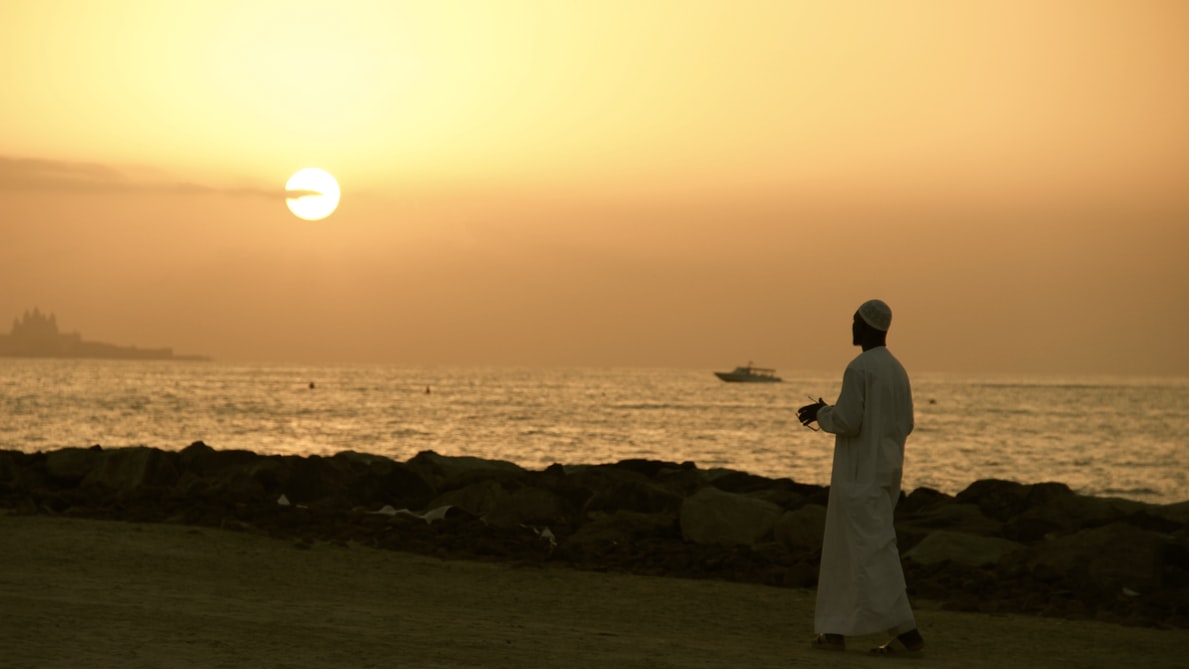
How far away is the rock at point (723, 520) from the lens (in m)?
13.8

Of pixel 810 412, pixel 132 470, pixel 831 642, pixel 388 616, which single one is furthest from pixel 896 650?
pixel 132 470

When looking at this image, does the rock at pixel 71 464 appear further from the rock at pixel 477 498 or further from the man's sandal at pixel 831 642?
the man's sandal at pixel 831 642

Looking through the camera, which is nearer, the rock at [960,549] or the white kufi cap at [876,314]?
the white kufi cap at [876,314]

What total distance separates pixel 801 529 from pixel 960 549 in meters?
1.56

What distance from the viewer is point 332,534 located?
13.2 metres

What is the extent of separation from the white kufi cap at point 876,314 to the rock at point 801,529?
5010mm

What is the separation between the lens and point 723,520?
1398 cm

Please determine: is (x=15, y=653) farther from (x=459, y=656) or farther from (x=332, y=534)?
(x=332, y=534)

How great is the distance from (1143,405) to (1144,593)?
128075 mm

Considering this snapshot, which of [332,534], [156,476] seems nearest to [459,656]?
[332,534]

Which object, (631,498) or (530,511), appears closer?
(530,511)

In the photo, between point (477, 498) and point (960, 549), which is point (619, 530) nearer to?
point (477, 498)

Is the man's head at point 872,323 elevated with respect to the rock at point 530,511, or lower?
elevated

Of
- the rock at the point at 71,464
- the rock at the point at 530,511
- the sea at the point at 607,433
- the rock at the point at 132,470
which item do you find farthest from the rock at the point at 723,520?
the sea at the point at 607,433
